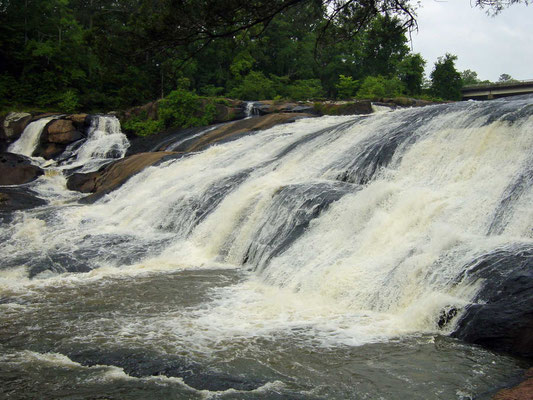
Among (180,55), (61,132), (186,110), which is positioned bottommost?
(61,132)

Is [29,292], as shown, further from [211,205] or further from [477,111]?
[477,111]

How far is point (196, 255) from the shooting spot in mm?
10320

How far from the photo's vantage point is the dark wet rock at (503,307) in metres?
5.37

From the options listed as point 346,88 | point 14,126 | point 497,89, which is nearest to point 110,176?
point 14,126

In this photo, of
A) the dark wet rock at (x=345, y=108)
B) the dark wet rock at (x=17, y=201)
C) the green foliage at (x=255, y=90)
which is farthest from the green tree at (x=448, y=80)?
the dark wet rock at (x=17, y=201)

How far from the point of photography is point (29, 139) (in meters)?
23.5

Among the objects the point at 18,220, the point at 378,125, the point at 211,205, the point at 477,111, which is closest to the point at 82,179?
the point at 18,220

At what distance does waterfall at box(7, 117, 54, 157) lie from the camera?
2317 cm

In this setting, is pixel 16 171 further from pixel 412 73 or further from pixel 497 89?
pixel 497 89

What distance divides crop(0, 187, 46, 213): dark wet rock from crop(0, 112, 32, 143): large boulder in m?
8.86

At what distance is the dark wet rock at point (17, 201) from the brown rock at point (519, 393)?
546 inches

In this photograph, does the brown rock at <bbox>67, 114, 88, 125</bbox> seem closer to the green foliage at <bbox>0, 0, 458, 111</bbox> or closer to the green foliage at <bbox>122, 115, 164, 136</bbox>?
the green foliage at <bbox>122, 115, 164, 136</bbox>

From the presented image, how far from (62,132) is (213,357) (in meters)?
20.0

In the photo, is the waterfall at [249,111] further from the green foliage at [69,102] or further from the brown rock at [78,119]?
the green foliage at [69,102]
